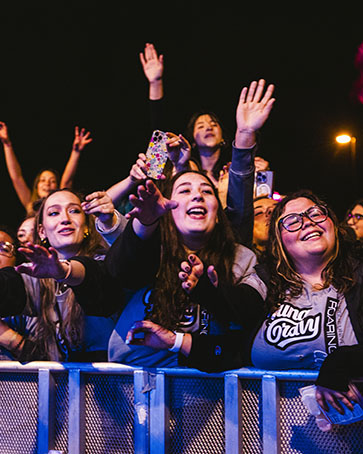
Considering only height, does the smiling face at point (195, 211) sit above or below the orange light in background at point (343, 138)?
below

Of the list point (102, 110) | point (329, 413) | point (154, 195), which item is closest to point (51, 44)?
point (102, 110)

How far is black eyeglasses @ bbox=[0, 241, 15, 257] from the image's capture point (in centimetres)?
283

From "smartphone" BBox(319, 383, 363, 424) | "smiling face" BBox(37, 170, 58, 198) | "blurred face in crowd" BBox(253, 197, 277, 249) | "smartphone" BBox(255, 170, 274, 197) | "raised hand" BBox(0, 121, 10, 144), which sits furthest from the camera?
"raised hand" BBox(0, 121, 10, 144)

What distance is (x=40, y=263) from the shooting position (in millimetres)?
1824

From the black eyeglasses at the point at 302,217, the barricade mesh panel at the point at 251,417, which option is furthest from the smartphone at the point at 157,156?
the barricade mesh panel at the point at 251,417

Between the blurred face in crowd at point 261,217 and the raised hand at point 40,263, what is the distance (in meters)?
1.46

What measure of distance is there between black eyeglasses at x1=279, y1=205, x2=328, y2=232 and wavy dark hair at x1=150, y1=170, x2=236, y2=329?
10.7 inches

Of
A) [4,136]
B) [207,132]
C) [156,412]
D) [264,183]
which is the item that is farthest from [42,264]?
[4,136]

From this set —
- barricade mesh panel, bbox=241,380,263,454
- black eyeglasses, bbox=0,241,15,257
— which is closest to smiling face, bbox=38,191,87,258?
black eyeglasses, bbox=0,241,15,257

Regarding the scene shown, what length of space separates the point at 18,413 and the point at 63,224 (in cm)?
84

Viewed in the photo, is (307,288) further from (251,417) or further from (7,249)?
(7,249)

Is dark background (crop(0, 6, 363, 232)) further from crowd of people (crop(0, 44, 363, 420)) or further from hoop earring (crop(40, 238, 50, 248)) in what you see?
hoop earring (crop(40, 238, 50, 248))

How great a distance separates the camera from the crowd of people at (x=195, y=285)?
5.90 ft

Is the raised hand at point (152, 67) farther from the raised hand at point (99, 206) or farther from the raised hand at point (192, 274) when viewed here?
the raised hand at point (192, 274)
